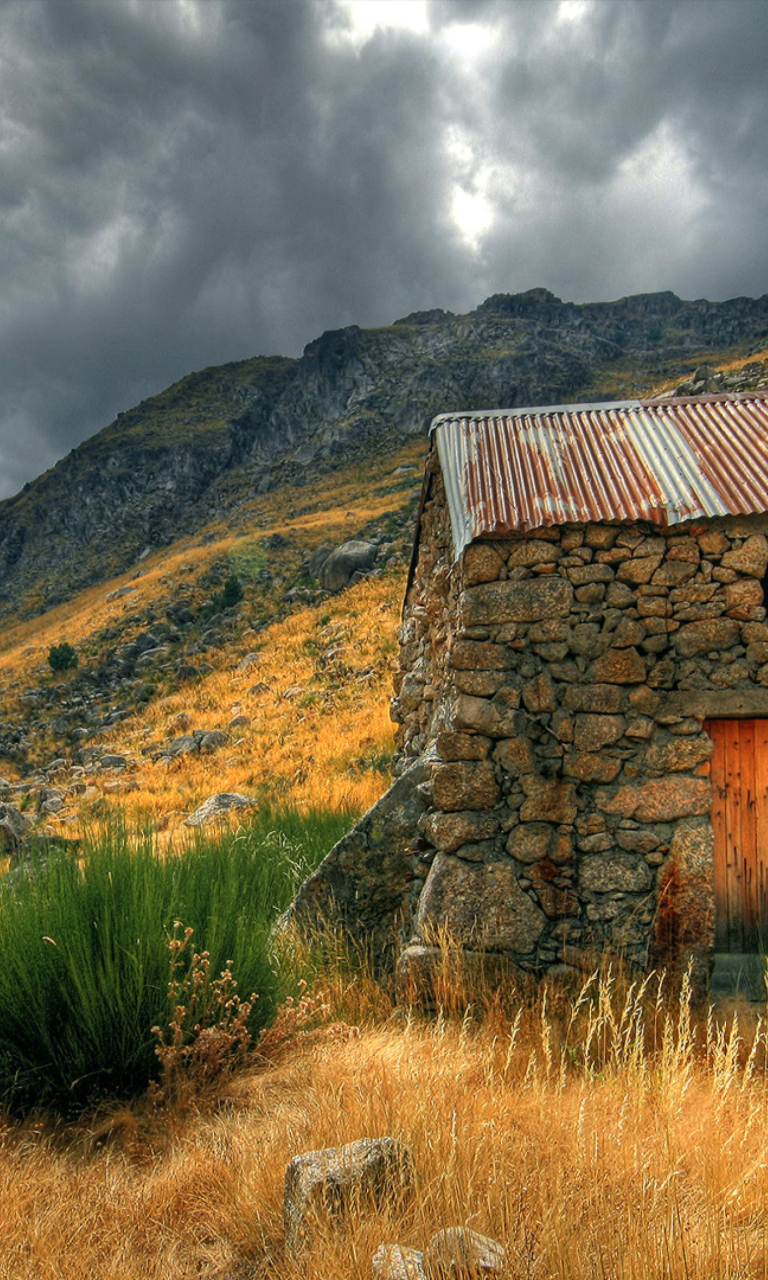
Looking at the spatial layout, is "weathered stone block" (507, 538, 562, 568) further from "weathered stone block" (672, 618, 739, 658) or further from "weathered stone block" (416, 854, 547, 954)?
"weathered stone block" (416, 854, 547, 954)

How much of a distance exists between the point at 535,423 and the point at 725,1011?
454cm

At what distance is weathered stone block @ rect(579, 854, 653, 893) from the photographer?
4.82 metres

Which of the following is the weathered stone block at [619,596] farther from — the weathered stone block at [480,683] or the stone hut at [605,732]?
the weathered stone block at [480,683]

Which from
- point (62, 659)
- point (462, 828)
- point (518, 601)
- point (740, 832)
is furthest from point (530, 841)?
point (62, 659)

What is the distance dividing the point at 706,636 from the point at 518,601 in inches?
49.1

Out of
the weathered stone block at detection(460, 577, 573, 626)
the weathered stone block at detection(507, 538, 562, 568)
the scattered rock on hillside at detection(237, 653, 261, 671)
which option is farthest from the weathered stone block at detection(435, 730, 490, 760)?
the scattered rock on hillside at detection(237, 653, 261, 671)

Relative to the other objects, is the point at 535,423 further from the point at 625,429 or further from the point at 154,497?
the point at 154,497

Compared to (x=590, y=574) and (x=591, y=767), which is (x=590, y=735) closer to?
(x=591, y=767)

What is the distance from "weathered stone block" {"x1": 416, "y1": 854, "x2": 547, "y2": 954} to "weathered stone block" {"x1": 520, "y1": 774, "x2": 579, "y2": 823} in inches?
15.3

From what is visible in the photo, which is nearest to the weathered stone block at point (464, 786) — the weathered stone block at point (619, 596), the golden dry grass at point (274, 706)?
the weathered stone block at point (619, 596)

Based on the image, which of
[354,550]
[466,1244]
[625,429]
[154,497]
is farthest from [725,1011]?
[154,497]

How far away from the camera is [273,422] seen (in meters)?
97.4

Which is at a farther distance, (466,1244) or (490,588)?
(490,588)

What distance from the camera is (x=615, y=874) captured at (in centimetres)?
485
